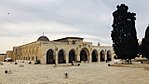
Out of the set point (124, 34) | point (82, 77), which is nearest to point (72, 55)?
point (124, 34)

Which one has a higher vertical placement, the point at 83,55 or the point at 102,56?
the point at 83,55

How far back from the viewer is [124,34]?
4225 cm

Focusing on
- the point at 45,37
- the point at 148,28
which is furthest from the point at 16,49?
the point at 148,28

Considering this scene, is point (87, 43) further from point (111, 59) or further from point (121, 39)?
point (121, 39)

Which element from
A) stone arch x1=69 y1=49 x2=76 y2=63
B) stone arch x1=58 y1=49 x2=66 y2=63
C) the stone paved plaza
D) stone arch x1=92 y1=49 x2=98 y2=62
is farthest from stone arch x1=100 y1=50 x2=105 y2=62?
the stone paved plaza

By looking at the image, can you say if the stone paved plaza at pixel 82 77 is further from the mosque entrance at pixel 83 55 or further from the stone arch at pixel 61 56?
the mosque entrance at pixel 83 55

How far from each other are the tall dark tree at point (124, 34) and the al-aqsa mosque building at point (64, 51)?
65.3 feet

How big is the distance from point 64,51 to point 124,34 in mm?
22463

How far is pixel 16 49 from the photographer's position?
87.4 metres

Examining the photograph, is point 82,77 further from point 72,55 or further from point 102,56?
point 102,56

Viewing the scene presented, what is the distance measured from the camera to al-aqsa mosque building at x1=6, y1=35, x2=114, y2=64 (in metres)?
57.8

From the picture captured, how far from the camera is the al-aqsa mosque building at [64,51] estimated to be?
57.8 m

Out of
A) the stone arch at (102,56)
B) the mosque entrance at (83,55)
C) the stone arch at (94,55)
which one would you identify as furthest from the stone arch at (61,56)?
the stone arch at (102,56)

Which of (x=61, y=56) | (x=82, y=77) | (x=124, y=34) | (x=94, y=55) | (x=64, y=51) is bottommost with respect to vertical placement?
(x=82, y=77)
